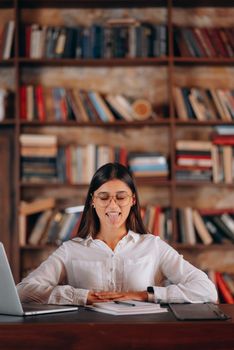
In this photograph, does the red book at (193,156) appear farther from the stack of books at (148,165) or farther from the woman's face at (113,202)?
the woman's face at (113,202)

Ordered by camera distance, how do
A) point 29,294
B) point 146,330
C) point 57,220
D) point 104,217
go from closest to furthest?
point 146,330 < point 29,294 < point 104,217 < point 57,220

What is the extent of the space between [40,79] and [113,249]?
2501 millimetres

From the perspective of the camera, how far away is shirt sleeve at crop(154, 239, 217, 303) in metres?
2.75

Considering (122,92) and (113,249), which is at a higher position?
(122,92)

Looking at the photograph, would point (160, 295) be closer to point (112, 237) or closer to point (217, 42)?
point (112, 237)

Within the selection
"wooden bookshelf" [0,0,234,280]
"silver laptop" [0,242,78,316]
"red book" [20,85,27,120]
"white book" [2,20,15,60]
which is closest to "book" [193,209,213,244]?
"wooden bookshelf" [0,0,234,280]

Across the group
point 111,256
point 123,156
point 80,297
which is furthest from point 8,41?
point 80,297

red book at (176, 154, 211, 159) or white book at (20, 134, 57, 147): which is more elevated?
white book at (20, 134, 57, 147)

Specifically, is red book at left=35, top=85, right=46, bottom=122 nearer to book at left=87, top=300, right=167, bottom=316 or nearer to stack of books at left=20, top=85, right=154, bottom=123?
stack of books at left=20, top=85, right=154, bottom=123

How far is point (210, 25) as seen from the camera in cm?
539

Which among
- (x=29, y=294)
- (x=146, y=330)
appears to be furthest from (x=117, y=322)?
Result: (x=29, y=294)

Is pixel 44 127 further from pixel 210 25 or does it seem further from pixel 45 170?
pixel 210 25

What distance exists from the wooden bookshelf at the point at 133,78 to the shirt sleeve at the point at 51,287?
2162 mm

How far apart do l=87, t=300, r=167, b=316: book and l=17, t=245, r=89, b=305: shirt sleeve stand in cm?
21
